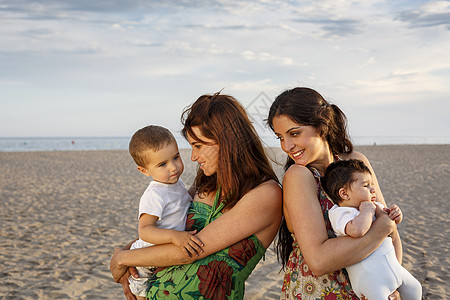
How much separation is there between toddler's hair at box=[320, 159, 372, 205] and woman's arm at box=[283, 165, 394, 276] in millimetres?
100

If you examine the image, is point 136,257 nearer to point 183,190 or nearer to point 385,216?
point 183,190

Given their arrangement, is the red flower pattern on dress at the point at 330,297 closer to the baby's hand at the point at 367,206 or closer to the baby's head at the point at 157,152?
the baby's hand at the point at 367,206

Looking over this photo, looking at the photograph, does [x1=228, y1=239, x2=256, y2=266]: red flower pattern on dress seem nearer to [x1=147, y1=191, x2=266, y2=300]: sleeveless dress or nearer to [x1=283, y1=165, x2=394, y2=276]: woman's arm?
[x1=147, y1=191, x2=266, y2=300]: sleeveless dress

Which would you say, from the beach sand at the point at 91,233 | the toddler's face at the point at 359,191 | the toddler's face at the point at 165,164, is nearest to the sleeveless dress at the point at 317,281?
the toddler's face at the point at 359,191

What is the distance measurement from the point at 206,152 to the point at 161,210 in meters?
0.48

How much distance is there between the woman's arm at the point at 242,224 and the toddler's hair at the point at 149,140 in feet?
1.98

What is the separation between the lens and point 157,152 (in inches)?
105

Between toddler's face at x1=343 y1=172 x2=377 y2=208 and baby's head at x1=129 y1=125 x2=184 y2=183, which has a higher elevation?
baby's head at x1=129 y1=125 x2=184 y2=183

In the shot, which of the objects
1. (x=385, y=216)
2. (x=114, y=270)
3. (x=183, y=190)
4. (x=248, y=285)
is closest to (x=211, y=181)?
(x=183, y=190)

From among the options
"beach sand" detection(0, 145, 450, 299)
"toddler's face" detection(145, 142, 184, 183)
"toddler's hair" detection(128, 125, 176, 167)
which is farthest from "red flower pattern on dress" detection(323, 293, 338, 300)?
"toddler's hair" detection(128, 125, 176, 167)

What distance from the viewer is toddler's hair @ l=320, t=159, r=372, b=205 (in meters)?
2.24

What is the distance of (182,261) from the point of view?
7.59 ft

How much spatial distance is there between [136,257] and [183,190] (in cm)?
51

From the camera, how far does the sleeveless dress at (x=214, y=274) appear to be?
2.30 metres
